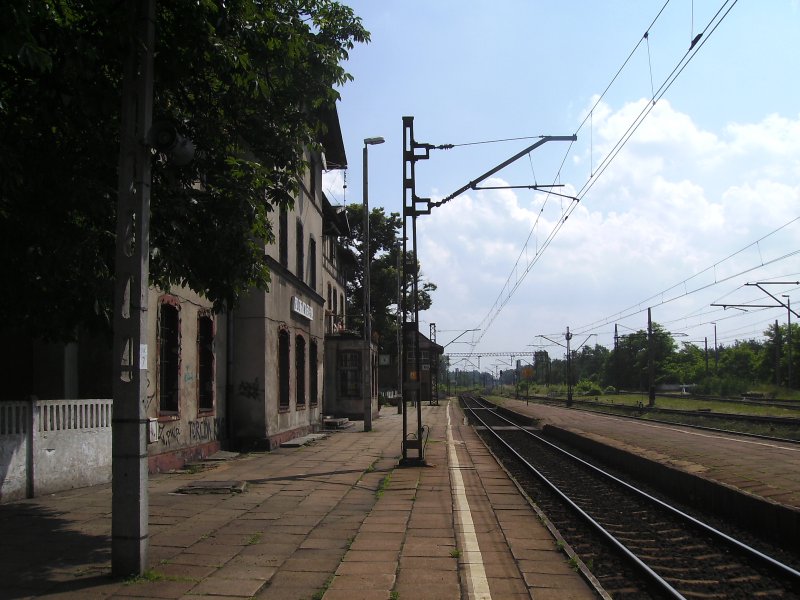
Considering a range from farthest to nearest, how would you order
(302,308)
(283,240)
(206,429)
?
(302,308), (283,240), (206,429)

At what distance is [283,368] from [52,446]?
10247 mm

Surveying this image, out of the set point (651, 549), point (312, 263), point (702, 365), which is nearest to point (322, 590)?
point (651, 549)

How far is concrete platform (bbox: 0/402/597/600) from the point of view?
5473 millimetres

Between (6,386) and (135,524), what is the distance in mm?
7103

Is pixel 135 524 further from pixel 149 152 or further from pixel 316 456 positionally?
pixel 316 456

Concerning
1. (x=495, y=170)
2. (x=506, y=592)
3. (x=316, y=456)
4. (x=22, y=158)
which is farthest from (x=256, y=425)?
(x=506, y=592)

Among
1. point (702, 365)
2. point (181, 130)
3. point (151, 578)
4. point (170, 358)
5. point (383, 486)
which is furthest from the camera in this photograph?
point (702, 365)

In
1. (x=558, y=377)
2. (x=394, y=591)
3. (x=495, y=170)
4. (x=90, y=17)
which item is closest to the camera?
(x=394, y=591)

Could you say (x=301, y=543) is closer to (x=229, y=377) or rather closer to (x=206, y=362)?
(x=206, y=362)

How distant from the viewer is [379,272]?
51250mm

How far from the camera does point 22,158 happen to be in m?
6.84

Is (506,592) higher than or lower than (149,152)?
lower

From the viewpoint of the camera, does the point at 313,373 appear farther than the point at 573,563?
Yes

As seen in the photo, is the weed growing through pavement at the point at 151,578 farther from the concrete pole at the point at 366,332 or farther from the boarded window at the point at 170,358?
the concrete pole at the point at 366,332
